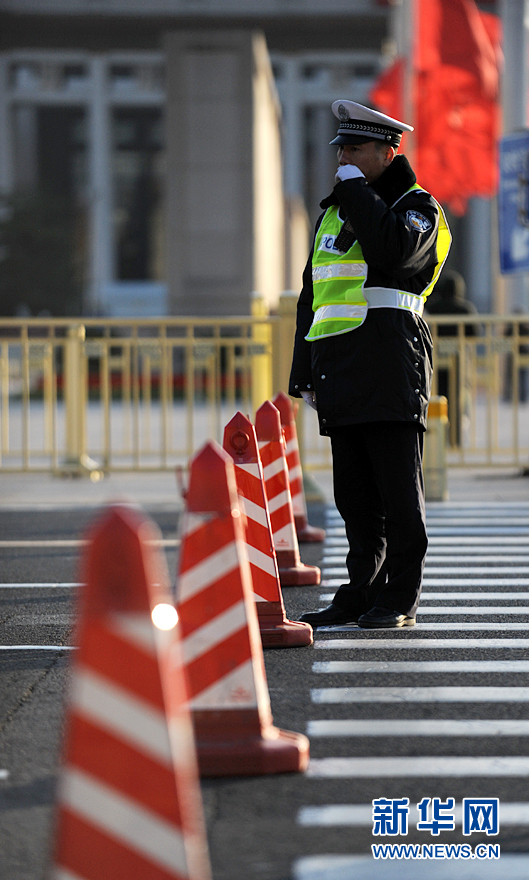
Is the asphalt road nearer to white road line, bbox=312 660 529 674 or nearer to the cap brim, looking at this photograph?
white road line, bbox=312 660 529 674

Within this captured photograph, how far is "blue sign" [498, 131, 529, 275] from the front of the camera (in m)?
12.2

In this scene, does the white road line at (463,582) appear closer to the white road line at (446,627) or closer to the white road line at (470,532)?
the white road line at (446,627)

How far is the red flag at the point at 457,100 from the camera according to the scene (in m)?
22.5

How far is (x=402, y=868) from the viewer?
120 inches

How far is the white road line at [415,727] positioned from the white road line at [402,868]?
0.95 meters

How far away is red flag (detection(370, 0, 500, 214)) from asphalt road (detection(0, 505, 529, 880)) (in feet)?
56.1

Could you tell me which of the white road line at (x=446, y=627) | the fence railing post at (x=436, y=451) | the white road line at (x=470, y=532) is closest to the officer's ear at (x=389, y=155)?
the white road line at (x=446, y=627)

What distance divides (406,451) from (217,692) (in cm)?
204

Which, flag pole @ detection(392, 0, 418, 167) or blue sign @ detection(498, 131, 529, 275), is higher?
flag pole @ detection(392, 0, 418, 167)

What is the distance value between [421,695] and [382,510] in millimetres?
1286

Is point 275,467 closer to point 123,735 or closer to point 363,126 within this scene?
point 363,126

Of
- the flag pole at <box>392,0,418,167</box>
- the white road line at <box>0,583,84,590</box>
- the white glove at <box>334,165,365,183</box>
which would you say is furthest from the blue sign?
the white glove at <box>334,165,365,183</box>

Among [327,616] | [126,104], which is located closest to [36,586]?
[327,616]

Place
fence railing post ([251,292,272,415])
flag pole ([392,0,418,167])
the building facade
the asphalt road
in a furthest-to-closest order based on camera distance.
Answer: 1. the building facade
2. flag pole ([392,0,418,167])
3. fence railing post ([251,292,272,415])
4. the asphalt road
